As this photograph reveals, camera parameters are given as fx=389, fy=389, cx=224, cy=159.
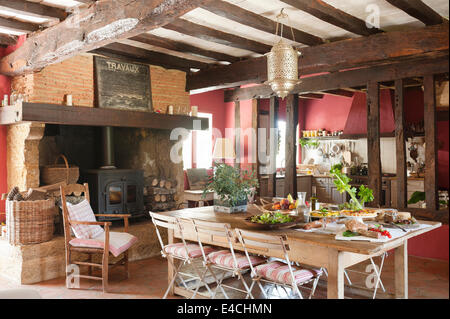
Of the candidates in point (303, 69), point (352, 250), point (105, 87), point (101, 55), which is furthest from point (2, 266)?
point (303, 69)

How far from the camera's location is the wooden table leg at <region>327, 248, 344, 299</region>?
263cm

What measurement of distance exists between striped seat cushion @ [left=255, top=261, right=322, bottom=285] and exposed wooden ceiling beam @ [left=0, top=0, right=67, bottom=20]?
9.91 ft

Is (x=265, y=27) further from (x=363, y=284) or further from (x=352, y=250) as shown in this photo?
(x=363, y=284)

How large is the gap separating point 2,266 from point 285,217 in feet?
10.8

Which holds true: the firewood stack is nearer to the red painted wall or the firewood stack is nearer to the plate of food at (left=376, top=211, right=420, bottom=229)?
the red painted wall

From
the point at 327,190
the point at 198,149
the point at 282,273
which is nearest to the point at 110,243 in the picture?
the point at 282,273

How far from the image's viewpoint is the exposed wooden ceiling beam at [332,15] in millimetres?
3506

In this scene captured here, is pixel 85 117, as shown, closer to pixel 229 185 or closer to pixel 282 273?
pixel 229 185

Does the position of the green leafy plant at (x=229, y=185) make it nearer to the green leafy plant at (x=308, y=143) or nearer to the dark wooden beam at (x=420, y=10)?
the dark wooden beam at (x=420, y=10)

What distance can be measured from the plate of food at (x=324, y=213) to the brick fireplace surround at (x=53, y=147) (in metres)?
2.64

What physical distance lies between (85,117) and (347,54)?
3153 mm

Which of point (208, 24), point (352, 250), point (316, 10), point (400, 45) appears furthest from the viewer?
point (208, 24)

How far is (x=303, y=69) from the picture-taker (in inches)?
191

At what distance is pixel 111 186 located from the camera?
519cm
